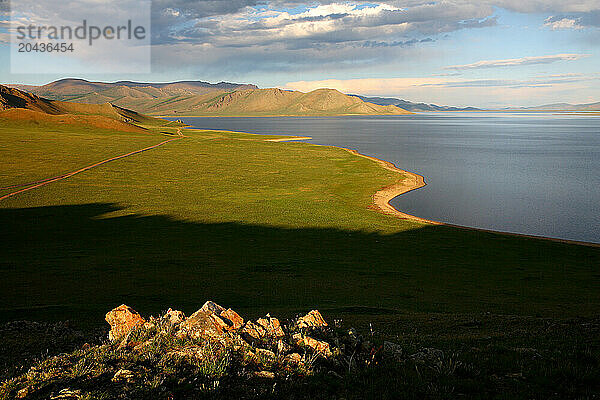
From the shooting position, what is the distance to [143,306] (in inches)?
790

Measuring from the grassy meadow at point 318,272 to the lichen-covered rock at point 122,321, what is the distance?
303 centimetres

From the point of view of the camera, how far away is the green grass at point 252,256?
21.9 meters

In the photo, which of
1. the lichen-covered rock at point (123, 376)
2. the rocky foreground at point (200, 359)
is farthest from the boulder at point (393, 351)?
the lichen-covered rock at point (123, 376)

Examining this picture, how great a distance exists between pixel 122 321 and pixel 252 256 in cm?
2059

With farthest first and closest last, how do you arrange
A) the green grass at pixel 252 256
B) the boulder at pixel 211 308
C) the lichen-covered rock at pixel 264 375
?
1. the green grass at pixel 252 256
2. the boulder at pixel 211 308
3. the lichen-covered rock at pixel 264 375

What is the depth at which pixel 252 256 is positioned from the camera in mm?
31766

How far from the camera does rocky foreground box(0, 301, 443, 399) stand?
820cm

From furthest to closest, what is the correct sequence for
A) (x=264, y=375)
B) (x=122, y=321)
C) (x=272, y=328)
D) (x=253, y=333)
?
1. (x=122, y=321)
2. (x=272, y=328)
3. (x=253, y=333)
4. (x=264, y=375)

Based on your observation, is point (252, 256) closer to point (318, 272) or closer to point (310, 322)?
point (318, 272)

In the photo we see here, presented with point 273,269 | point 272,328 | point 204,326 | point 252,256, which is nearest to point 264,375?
point 272,328

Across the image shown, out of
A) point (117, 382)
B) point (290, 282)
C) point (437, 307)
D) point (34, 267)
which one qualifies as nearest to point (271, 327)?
point (117, 382)

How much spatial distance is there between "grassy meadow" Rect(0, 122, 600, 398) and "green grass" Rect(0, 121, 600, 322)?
0.50 feet

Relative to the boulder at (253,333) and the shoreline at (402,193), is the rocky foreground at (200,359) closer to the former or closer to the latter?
the boulder at (253,333)

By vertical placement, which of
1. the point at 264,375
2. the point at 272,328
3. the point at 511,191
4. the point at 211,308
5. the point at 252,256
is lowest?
the point at 252,256
